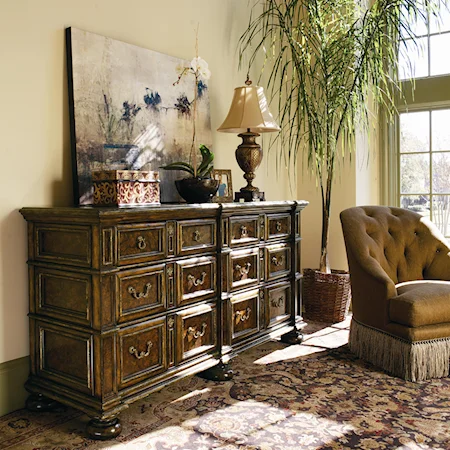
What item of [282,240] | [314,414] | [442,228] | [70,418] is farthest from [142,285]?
[442,228]

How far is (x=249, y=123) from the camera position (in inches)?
118

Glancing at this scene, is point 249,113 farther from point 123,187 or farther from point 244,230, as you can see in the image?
point 123,187

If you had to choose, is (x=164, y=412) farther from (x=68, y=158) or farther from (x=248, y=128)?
(x=248, y=128)

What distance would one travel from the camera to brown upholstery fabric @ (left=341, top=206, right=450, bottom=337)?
265 cm

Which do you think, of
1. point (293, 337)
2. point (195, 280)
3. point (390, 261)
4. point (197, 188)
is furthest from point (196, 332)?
point (390, 261)

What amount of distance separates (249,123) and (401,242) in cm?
126

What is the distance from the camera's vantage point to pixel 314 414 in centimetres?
222

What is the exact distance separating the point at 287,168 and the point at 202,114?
48.3 inches

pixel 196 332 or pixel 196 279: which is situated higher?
pixel 196 279

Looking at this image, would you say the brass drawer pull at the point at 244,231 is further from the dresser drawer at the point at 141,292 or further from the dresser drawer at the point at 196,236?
the dresser drawer at the point at 141,292

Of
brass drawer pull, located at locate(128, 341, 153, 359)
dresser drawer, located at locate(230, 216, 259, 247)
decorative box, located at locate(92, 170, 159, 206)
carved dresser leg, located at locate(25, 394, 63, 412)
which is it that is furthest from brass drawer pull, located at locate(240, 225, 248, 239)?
carved dresser leg, located at locate(25, 394, 63, 412)

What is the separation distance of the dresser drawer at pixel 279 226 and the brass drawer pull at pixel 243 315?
0.47m

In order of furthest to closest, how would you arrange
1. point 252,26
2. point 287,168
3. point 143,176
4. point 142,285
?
point 287,168
point 252,26
point 143,176
point 142,285

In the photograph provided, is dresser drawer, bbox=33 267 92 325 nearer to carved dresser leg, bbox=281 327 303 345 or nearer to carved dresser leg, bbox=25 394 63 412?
carved dresser leg, bbox=25 394 63 412
